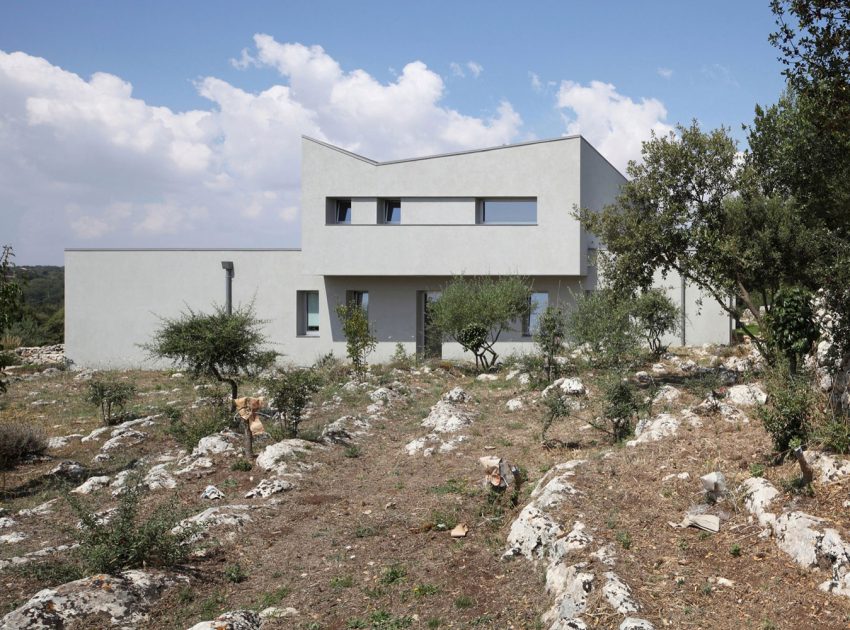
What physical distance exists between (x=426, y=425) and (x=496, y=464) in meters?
5.10

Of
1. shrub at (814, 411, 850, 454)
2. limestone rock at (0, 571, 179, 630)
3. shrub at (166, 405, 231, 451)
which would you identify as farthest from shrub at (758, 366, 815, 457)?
shrub at (166, 405, 231, 451)

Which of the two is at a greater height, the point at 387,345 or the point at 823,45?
the point at 823,45

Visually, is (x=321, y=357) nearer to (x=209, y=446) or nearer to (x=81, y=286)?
(x=81, y=286)

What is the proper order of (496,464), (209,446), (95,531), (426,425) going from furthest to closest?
(426,425) < (209,446) < (496,464) < (95,531)

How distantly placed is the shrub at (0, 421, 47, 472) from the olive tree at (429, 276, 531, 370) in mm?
11221

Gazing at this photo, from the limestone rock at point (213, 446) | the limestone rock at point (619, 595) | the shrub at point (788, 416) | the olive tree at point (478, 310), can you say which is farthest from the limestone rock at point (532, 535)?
the olive tree at point (478, 310)

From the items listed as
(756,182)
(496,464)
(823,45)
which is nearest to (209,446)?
(496,464)

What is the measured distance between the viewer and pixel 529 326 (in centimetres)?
2339

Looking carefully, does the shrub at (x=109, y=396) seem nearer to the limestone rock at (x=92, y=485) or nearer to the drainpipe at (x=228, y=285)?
the limestone rock at (x=92, y=485)

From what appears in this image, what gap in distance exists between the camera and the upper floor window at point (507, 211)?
23.6 metres

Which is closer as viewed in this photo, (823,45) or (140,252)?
(823,45)

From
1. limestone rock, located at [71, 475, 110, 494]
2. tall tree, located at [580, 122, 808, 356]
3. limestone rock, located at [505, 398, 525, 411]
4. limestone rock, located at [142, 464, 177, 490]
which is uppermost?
tall tree, located at [580, 122, 808, 356]

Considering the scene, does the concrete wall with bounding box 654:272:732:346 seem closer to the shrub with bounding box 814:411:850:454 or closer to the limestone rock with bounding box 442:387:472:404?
the limestone rock with bounding box 442:387:472:404

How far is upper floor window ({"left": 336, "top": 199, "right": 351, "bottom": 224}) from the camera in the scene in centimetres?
2473
